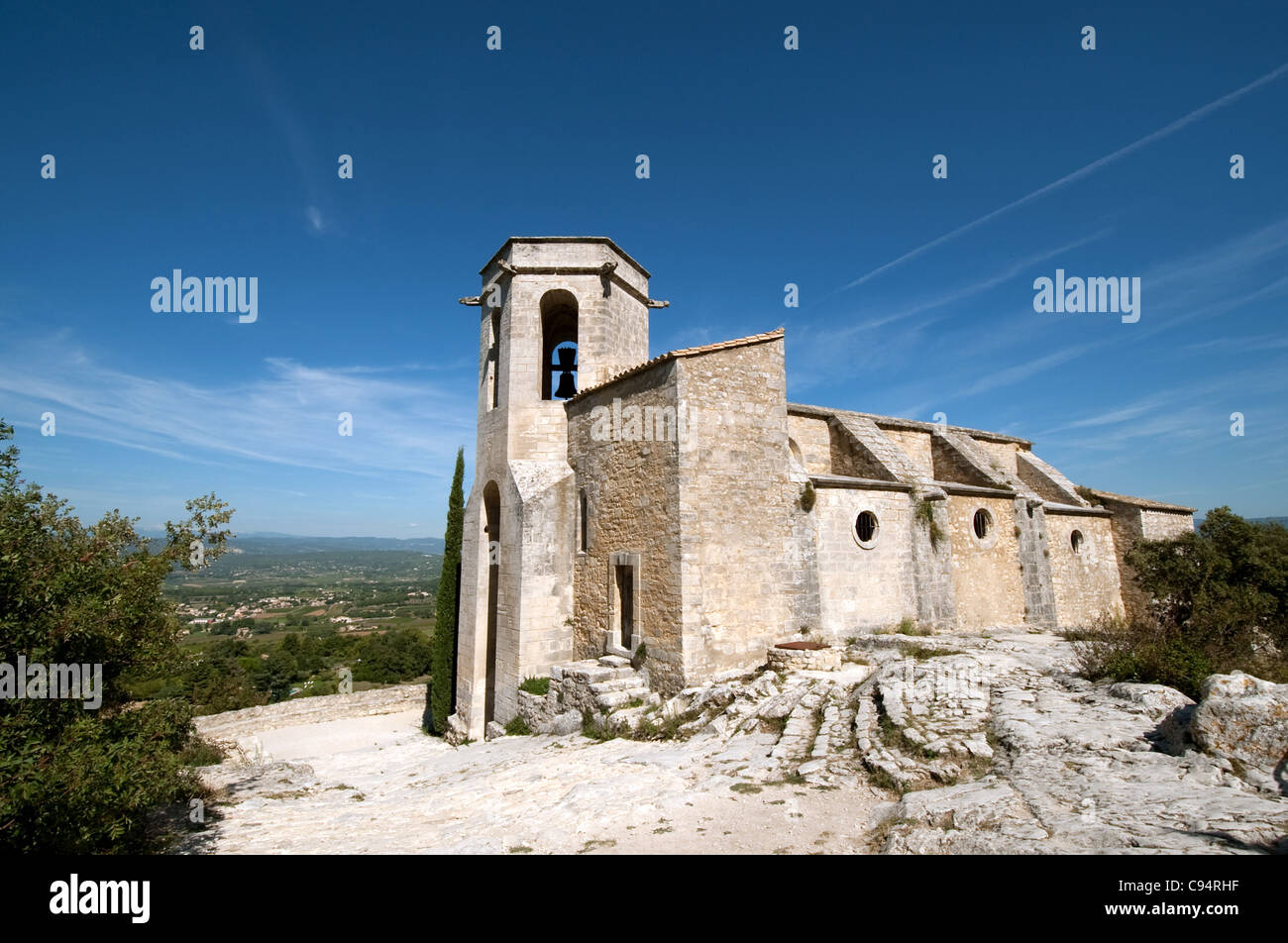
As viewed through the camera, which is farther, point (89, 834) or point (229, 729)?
point (229, 729)

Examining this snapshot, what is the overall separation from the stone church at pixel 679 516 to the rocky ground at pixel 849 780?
5.32 feet

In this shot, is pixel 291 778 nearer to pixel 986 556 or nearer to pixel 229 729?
pixel 229 729

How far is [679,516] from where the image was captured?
10.1m

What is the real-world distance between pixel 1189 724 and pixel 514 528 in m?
11.2

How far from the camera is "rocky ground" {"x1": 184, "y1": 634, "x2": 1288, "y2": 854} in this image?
4.30 meters

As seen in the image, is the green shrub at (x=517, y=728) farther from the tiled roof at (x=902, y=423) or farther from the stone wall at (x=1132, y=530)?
the stone wall at (x=1132, y=530)

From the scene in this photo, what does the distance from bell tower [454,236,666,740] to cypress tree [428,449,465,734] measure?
169cm

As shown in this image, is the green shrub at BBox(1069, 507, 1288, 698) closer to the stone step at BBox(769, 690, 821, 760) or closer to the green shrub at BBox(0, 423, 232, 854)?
the stone step at BBox(769, 690, 821, 760)

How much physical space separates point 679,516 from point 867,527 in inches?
201

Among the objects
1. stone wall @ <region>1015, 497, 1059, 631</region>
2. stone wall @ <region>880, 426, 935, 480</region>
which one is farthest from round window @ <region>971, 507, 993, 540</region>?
A: stone wall @ <region>880, 426, 935, 480</region>

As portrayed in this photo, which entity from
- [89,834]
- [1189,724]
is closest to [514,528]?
[89,834]

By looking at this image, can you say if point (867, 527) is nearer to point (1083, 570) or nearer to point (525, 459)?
point (525, 459)
